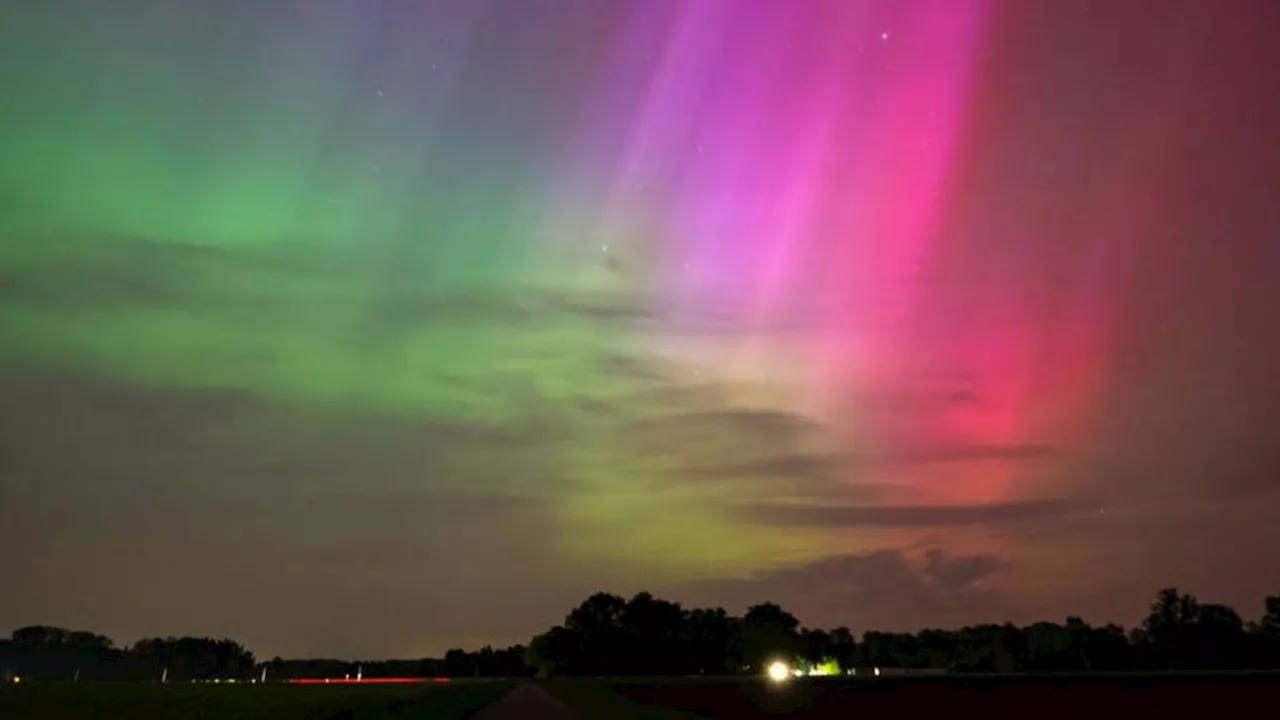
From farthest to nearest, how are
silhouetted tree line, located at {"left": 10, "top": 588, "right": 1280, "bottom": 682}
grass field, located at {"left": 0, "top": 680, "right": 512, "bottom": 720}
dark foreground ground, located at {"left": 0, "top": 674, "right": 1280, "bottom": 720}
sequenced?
silhouetted tree line, located at {"left": 10, "top": 588, "right": 1280, "bottom": 682}
grass field, located at {"left": 0, "top": 680, "right": 512, "bottom": 720}
dark foreground ground, located at {"left": 0, "top": 674, "right": 1280, "bottom": 720}

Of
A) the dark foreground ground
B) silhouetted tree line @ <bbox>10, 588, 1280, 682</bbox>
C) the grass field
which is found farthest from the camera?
silhouetted tree line @ <bbox>10, 588, 1280, 682</bbox>

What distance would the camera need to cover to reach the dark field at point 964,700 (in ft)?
152

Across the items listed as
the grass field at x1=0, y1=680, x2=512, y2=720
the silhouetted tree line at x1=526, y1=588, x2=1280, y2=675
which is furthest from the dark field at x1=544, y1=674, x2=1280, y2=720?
the silhouetted tree line at x1=526, y1=588, x2=1280, y2=675

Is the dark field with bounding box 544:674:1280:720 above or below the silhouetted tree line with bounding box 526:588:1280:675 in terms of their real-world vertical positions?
below

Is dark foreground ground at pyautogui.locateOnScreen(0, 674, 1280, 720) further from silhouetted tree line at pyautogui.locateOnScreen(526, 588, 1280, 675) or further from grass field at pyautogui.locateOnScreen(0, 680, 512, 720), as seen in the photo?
silhouetted tree line at pyautogui.locateOnScreen(526, 588, 1280, 675)

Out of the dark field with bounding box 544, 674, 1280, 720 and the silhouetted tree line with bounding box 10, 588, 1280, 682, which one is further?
the silhouetted tree line with bounding box 10, 588, 1280, 682

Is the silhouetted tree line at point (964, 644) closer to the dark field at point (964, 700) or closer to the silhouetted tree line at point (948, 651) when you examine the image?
the silhouetted tree line at point (948, 651)

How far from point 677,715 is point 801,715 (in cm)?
667

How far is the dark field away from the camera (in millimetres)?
46469

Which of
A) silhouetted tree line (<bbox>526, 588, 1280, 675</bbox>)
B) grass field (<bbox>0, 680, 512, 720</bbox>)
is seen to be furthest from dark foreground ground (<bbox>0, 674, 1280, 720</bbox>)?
silhouetted tree line (<bbox>526, 588, 1280, 675</bbox>)

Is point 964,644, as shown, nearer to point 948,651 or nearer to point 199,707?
point 948,651

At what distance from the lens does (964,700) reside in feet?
187

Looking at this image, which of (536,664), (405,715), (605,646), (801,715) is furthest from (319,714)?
(536,664)

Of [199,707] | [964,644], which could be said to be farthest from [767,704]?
[964,644]
